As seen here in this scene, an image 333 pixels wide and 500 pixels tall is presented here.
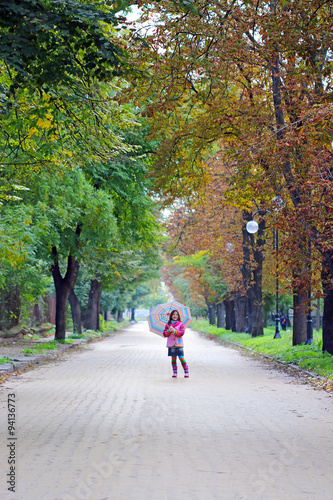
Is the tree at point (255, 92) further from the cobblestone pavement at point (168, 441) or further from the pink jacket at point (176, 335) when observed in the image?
the cobblestone pavement at point (168, 441)

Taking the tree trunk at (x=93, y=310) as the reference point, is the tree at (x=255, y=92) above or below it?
above

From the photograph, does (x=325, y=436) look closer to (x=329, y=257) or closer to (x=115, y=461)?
(x=115, y=461)

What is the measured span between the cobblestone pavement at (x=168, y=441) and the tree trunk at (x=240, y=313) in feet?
82.9

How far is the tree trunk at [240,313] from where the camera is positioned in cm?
3959

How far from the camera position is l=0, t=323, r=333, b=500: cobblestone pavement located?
5516 mm

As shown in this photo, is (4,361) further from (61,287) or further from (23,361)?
(61,287)

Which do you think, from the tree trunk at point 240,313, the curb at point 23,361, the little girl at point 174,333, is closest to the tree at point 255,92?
the little girl at point 174,333

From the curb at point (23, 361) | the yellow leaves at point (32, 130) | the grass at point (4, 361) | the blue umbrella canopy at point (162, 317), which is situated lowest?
the curb at point (23, 361)

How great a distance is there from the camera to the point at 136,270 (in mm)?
41438

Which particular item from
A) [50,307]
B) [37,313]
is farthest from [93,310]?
[37,313]

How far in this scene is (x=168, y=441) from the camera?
7.49 meters

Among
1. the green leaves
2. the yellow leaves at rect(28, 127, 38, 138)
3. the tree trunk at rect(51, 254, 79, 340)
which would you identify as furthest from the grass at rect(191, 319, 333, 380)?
the green leaves

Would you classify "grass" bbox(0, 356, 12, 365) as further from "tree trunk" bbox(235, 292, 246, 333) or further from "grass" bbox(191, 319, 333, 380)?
"tree trunk" bbox(235, 292, 246, 333)

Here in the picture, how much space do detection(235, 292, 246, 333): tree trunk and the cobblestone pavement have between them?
25277mm
